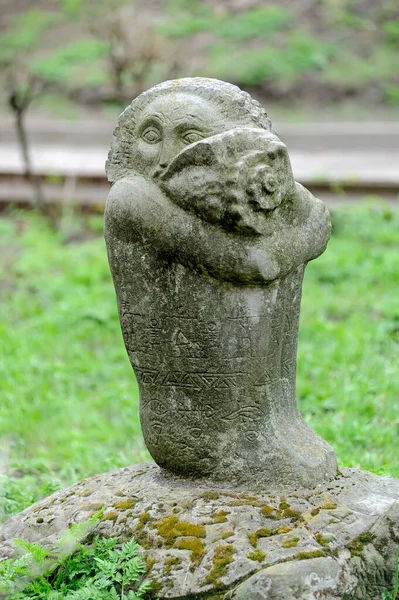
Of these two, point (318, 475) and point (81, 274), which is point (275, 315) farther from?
point (81, 274)

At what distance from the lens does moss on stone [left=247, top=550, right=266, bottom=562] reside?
10.2 feet

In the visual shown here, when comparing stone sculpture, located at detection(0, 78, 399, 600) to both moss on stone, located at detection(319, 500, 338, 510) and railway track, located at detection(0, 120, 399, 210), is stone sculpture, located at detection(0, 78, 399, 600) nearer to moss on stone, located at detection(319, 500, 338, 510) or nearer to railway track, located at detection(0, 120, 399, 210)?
moss on stone, located at detection(319, 500, 338, 510)

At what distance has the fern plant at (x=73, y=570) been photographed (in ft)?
10.5

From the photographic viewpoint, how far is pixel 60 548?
3.37 metres

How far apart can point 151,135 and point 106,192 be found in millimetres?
7929

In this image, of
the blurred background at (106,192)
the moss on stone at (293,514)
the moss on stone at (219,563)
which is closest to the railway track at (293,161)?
the blurred background at (106,192)

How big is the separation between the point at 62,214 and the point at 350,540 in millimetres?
8437

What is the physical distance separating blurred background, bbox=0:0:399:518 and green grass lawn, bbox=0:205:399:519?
15 millimetres

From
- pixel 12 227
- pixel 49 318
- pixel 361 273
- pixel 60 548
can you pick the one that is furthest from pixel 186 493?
pixel 12 227

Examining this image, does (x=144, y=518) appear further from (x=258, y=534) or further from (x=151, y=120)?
(x=151, y=120)

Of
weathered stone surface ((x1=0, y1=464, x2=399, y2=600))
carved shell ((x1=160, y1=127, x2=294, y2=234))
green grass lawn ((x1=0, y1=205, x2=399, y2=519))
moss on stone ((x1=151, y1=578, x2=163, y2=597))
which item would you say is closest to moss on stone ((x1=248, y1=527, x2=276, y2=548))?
weathered stone surface ((x1=0, y1=464, x2=399, y2=600))

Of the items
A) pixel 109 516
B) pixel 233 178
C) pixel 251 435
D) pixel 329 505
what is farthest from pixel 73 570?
pixel 233 178

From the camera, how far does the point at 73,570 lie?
3.36 m

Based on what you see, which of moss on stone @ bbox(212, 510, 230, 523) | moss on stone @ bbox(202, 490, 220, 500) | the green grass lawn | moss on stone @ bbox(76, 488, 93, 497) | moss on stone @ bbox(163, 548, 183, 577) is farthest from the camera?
the green grass lawn
